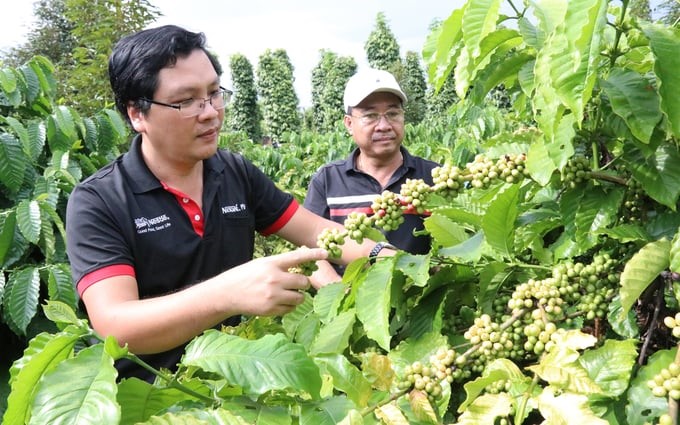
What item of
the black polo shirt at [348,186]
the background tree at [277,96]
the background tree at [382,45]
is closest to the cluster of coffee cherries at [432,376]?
the black polo shirt at [348,186]

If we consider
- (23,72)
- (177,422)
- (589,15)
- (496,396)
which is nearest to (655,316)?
(496,396)

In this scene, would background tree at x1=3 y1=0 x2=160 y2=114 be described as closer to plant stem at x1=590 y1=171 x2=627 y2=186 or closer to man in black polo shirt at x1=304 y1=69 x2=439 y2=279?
man in black polo shirt at x1=304 y1=69 x2=439 y2=279

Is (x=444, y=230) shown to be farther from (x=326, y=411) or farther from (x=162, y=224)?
(x=162, y=224)

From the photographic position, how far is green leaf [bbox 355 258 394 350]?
3.65ft

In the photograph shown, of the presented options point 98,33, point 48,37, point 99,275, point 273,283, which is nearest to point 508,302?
point 273,283

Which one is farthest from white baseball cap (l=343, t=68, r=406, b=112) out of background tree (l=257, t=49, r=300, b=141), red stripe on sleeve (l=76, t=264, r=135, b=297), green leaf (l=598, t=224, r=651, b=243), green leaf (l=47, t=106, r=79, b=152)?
background tree (l=257, t=49, r=300, b=141)

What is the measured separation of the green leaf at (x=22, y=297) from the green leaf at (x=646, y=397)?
9.74ft

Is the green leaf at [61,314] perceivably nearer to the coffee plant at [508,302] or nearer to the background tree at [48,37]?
the coffee plant at [508,302]

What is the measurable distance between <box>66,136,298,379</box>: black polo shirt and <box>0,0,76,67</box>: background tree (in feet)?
114

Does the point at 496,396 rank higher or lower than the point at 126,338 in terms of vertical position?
higher

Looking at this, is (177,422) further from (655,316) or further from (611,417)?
(655,316)

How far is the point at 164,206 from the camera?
7.32 ft

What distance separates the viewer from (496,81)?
1.35m

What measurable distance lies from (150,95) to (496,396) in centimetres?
164
